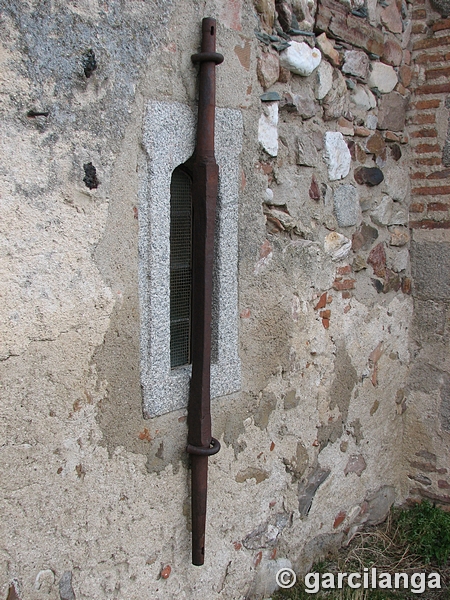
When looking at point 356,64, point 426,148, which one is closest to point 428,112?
point 426,148

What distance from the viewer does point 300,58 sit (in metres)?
2.71

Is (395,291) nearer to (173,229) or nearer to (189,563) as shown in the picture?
(173,229)

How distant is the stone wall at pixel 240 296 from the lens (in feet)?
6.27

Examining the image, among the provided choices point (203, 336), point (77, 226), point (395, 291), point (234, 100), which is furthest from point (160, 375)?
point (395, 291)

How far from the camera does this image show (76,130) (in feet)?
6.39

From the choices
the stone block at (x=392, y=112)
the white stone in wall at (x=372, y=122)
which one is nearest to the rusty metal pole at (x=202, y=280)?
the white stone in wall at (x=372, y=122)

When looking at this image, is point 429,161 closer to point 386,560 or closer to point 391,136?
point 391,136

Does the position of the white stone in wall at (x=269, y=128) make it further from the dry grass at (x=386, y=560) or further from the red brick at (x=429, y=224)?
the dry grass at (x=386, y=560)

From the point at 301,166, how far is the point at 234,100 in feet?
1.68

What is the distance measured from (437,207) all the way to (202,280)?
177cm

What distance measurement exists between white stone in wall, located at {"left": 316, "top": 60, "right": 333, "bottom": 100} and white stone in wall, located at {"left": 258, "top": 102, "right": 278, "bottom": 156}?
12.9 inches

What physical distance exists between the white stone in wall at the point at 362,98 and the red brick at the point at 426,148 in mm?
421

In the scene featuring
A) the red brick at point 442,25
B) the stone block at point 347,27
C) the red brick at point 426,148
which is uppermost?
the red brick at point 442,25

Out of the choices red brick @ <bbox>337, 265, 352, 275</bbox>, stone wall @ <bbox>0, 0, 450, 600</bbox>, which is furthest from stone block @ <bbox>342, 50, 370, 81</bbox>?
red brick @ <bbox>337, 265, 352, 275</bbox>
